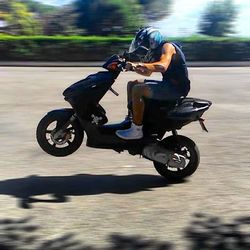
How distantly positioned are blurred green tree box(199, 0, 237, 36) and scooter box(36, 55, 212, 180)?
33.9 m

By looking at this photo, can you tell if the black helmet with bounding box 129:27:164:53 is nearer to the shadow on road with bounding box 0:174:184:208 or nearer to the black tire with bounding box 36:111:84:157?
the black tire with bounding box 36:111:84:157

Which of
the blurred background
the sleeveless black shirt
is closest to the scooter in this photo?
the sleeveless black shirt

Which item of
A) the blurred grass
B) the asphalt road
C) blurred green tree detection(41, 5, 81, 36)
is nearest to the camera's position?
the asphalt road

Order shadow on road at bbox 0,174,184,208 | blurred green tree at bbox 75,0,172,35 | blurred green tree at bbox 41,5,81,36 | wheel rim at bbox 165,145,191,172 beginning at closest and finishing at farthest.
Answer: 1. shadow on road at bbox 0,174,184,208
2. wheel rim at bbox 165,145,191,172
3. blurred green tree at bbox 75,0,172,35
4. blurred green tree at bbox 41,5,81,36

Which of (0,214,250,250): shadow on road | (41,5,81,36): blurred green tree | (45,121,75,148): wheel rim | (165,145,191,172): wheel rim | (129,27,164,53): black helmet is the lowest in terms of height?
(0,214,250,250): shadow on road

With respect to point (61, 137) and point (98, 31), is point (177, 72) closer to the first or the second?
point (61, 137)

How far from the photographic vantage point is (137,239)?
4652 mm

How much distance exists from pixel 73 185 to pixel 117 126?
0.78 meters

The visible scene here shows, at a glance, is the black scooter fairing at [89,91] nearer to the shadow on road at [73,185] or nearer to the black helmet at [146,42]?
the black helmet at [146,42]

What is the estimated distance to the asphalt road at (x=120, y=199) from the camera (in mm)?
4684

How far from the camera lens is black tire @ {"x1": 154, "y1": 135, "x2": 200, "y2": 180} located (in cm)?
628

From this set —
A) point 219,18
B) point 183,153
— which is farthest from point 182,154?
point 219,18

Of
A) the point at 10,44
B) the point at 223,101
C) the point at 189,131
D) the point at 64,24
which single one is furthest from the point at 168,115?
the point at 64,24

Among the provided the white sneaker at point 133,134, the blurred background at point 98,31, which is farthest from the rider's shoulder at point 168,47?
the blurred background at point 98,31
